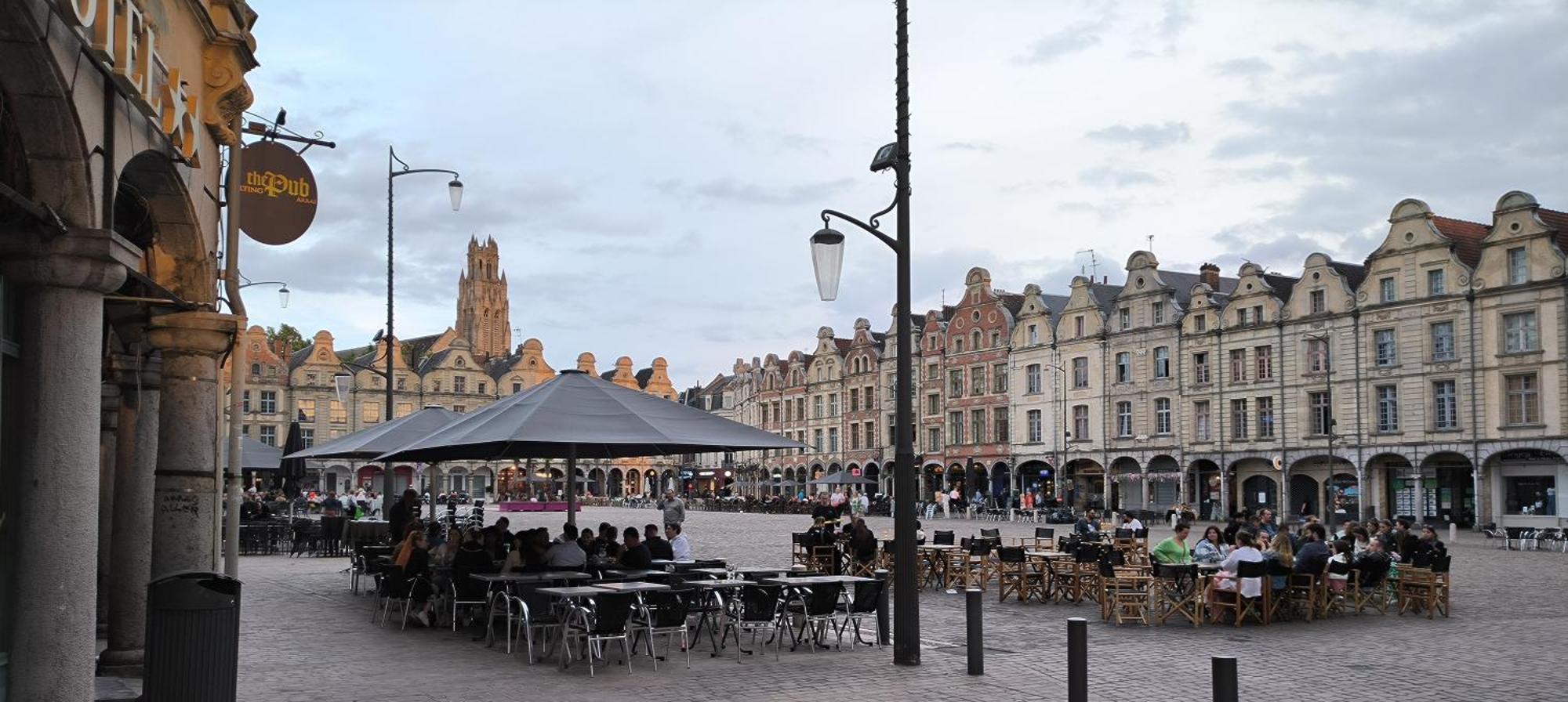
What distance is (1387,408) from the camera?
150 ft

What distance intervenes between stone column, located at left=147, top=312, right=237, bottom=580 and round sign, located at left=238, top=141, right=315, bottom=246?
119cm

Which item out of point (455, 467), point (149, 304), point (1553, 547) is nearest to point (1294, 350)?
point (1553, 547)

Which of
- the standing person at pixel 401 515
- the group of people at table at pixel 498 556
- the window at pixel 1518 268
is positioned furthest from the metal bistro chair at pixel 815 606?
the window at pixel 1518 268

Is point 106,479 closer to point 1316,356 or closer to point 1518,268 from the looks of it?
point 1518,268

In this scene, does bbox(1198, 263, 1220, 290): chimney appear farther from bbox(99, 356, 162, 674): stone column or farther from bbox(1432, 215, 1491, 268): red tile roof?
bbox(99, 356, 162, 674): stone column

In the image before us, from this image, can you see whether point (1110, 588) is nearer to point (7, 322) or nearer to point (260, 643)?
point (260, 643)

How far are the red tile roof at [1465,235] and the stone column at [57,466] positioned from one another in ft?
147

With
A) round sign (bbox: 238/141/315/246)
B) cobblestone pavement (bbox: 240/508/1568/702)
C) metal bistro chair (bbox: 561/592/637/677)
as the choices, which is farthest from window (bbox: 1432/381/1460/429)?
round sign (bbox: 238/141/315/246)

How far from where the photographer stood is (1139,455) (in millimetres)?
55062

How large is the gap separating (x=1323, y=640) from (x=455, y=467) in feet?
270

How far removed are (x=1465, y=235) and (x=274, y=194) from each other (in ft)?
146

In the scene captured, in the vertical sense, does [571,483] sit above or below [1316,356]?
below

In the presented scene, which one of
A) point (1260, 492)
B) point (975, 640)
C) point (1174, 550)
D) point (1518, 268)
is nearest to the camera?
point (975, 640)

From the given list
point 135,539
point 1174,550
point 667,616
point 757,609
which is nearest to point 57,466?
point 135,539
